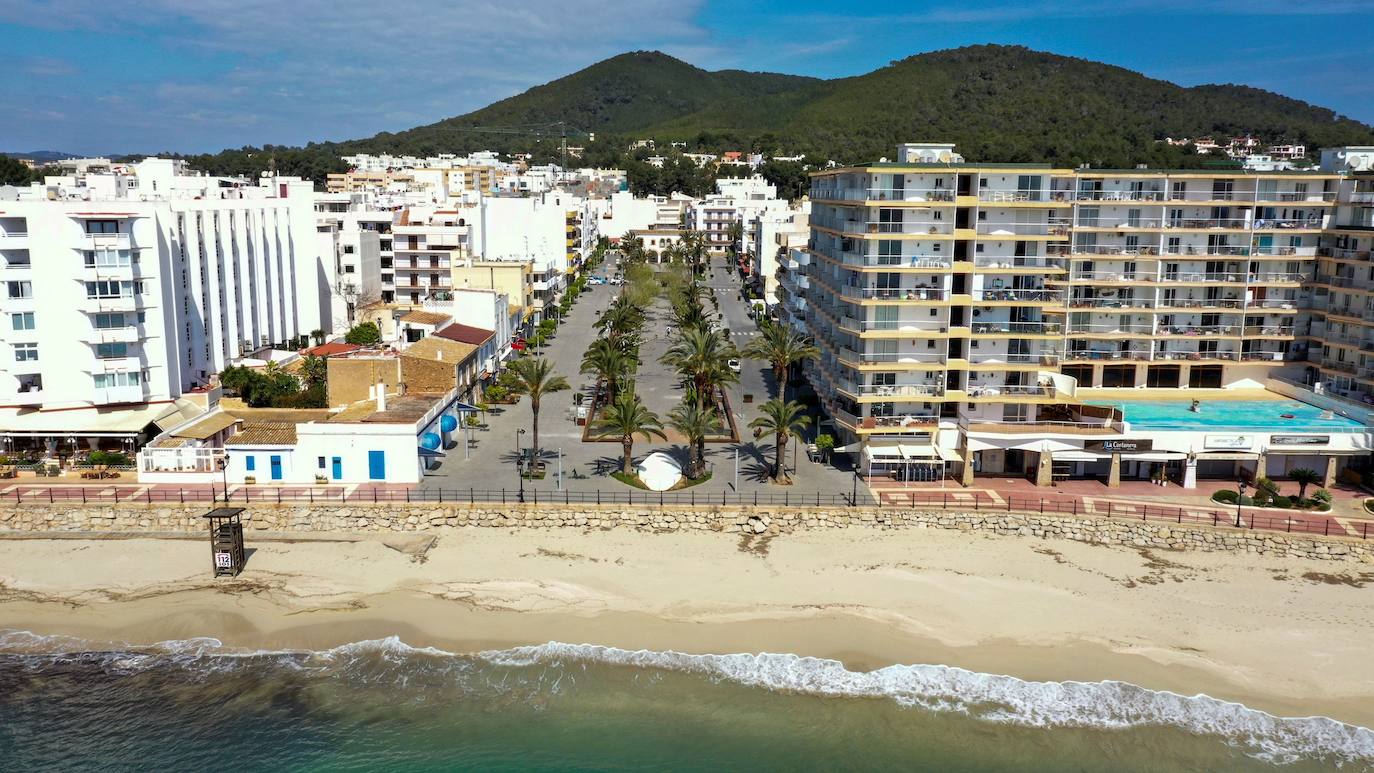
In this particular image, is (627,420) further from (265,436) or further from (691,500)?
(265,436)

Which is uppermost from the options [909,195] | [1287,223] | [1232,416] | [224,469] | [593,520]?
[909,195]

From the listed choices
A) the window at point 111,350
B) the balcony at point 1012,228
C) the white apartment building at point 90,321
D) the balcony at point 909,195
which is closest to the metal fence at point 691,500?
the white apartment building at point 90,321

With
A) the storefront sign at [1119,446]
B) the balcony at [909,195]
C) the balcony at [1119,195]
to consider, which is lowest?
the storefront sign at [1119,446]

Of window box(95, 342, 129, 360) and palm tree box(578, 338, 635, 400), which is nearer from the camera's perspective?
window box(95, 342, 129, 360)

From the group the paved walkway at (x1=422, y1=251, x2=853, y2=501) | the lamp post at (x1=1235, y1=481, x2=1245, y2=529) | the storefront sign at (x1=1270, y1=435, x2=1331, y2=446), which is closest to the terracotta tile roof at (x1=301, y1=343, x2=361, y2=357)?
the paved walkway at (x1=422, y1=251, x2=853, y2=501)

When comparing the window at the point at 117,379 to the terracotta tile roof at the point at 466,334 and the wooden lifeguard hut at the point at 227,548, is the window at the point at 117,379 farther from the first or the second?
the terracotta tile roof at the point at 466,334

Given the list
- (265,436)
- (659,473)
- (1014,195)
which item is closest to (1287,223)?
(1014,195)

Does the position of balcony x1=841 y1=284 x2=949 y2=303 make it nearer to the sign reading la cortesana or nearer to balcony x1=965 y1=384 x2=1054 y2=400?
balcony x1=965 y1=384 x2=1054 y2=400
